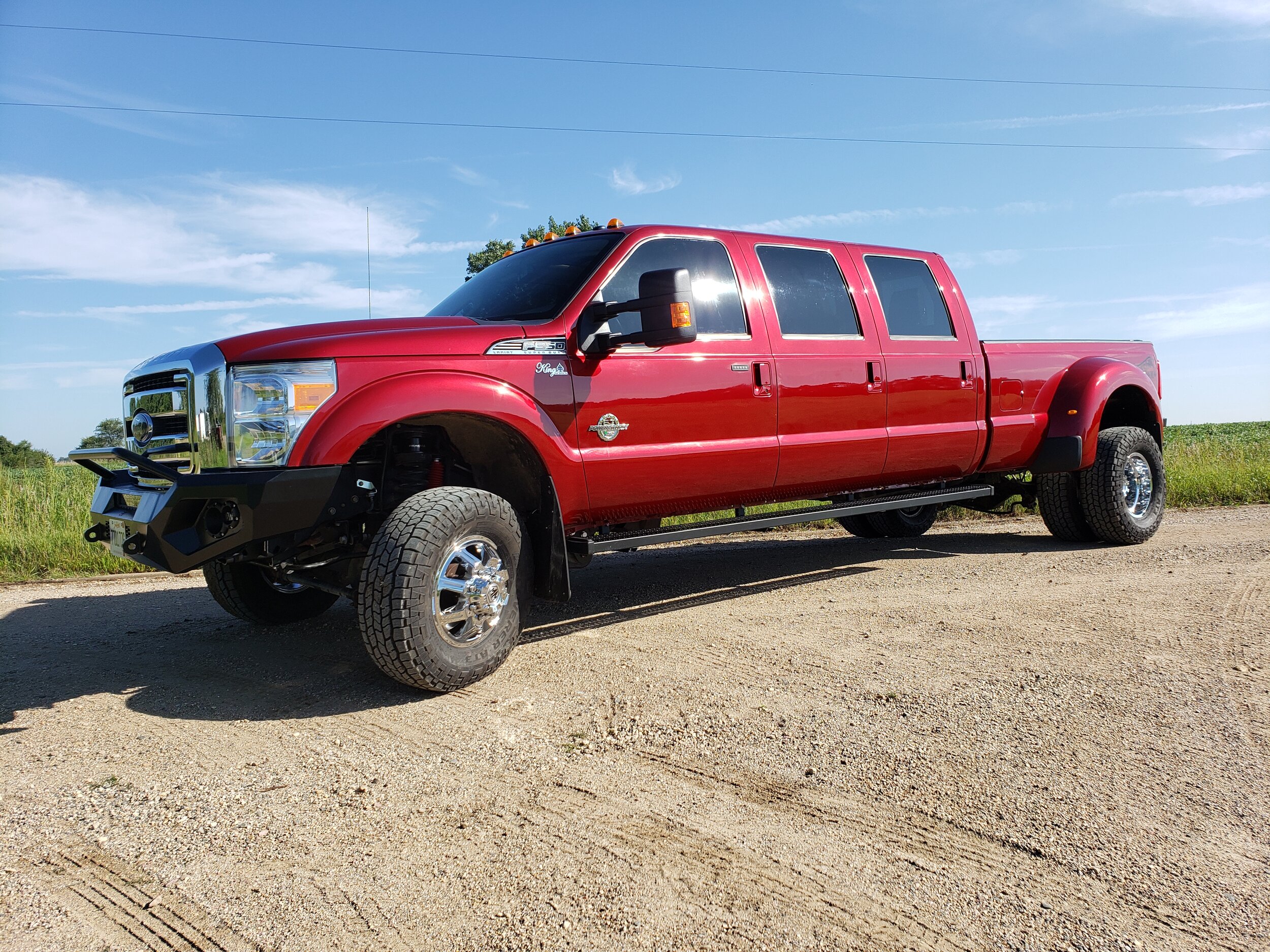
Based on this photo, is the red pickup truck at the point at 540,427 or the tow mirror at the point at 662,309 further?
the tow mirror at the point at 662,309

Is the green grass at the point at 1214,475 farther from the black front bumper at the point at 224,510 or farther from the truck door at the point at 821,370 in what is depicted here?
the black front bumper at the point at 224,510

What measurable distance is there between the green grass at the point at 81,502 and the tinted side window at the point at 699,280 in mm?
2528

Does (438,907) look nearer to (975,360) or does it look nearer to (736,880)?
(736,880)

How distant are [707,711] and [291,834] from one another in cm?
156

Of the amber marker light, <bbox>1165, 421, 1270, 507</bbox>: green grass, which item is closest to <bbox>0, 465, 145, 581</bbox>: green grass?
the amber marker light

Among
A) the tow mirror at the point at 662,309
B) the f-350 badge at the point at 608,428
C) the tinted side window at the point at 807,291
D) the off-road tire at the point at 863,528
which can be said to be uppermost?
the tinted side window at the point at 807,291

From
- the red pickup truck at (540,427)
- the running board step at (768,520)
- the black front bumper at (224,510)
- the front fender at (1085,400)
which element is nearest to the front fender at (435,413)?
the red pickup truck at (540,427)

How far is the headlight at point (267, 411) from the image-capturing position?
3.50 meters

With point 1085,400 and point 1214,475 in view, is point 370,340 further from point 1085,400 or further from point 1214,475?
point 1214,475

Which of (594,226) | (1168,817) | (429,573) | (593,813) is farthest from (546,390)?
(1168,817)

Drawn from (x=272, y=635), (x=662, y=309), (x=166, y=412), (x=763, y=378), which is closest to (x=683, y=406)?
(x=763, y=378)

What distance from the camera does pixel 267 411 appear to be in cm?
351

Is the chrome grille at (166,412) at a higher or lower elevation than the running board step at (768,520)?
higher

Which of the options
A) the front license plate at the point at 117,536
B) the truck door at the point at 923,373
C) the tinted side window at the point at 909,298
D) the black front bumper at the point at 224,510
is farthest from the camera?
the tinted side window at the point at 909,298
